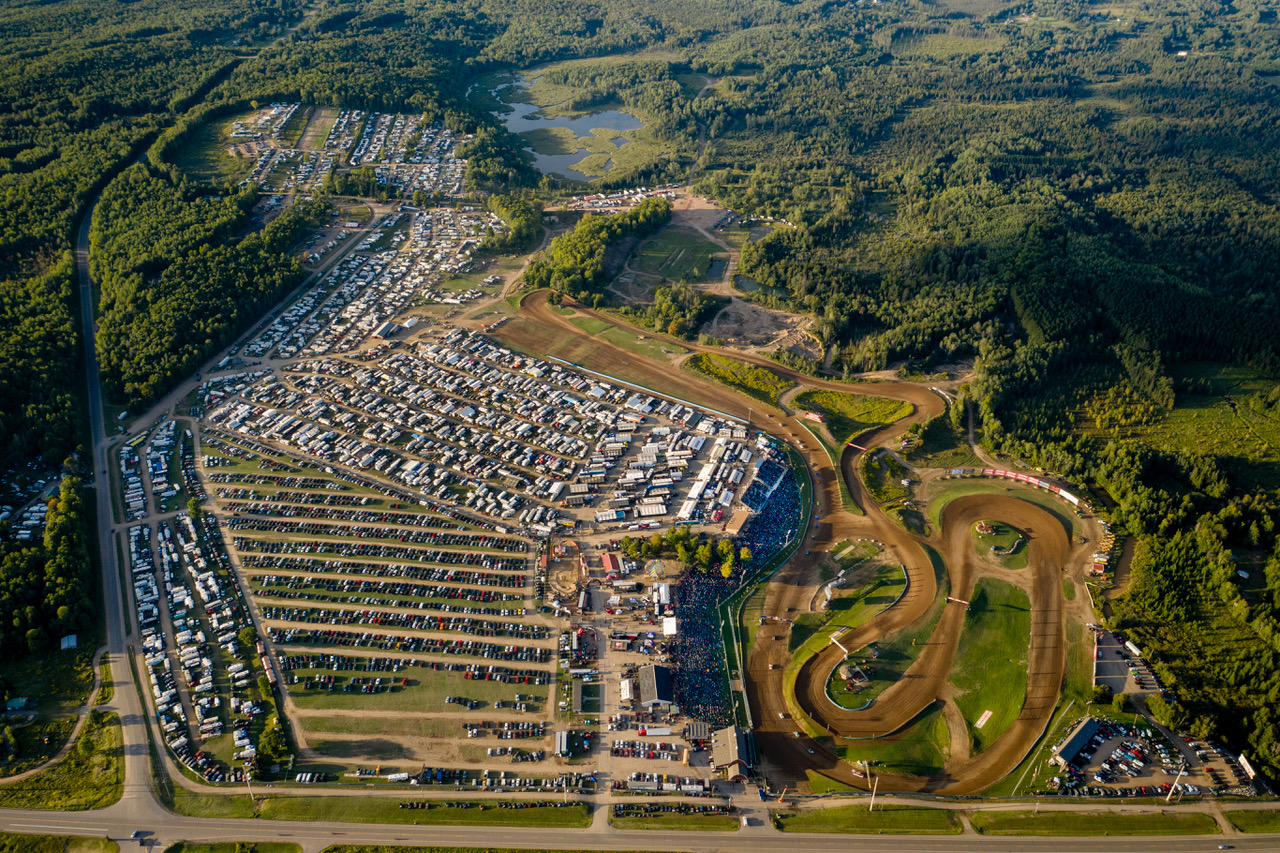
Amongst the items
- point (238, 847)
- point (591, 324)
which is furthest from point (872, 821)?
point (591, 324)

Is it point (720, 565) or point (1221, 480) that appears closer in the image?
point (720, 565)

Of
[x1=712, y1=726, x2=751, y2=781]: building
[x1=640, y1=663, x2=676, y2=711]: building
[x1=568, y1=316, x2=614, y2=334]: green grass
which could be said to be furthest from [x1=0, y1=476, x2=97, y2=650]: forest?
[x1=568, y1=316, x2=614, y2=334]: green grass

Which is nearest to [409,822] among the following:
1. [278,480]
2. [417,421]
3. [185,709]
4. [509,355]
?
[185,709]

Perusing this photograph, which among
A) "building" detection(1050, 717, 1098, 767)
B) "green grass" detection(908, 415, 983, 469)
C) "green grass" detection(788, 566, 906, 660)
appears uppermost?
"green grass" detection(908, 415, 983, 469)

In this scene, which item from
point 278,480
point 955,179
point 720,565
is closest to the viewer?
point 720,565

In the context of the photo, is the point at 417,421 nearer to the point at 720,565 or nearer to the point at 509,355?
the point at 509,355

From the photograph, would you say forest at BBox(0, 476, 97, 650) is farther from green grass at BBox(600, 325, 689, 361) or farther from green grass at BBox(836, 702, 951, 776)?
green grass at BBox(600, 325, 689, 361)

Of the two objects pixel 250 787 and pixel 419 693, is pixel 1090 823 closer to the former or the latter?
pixel 419 693
